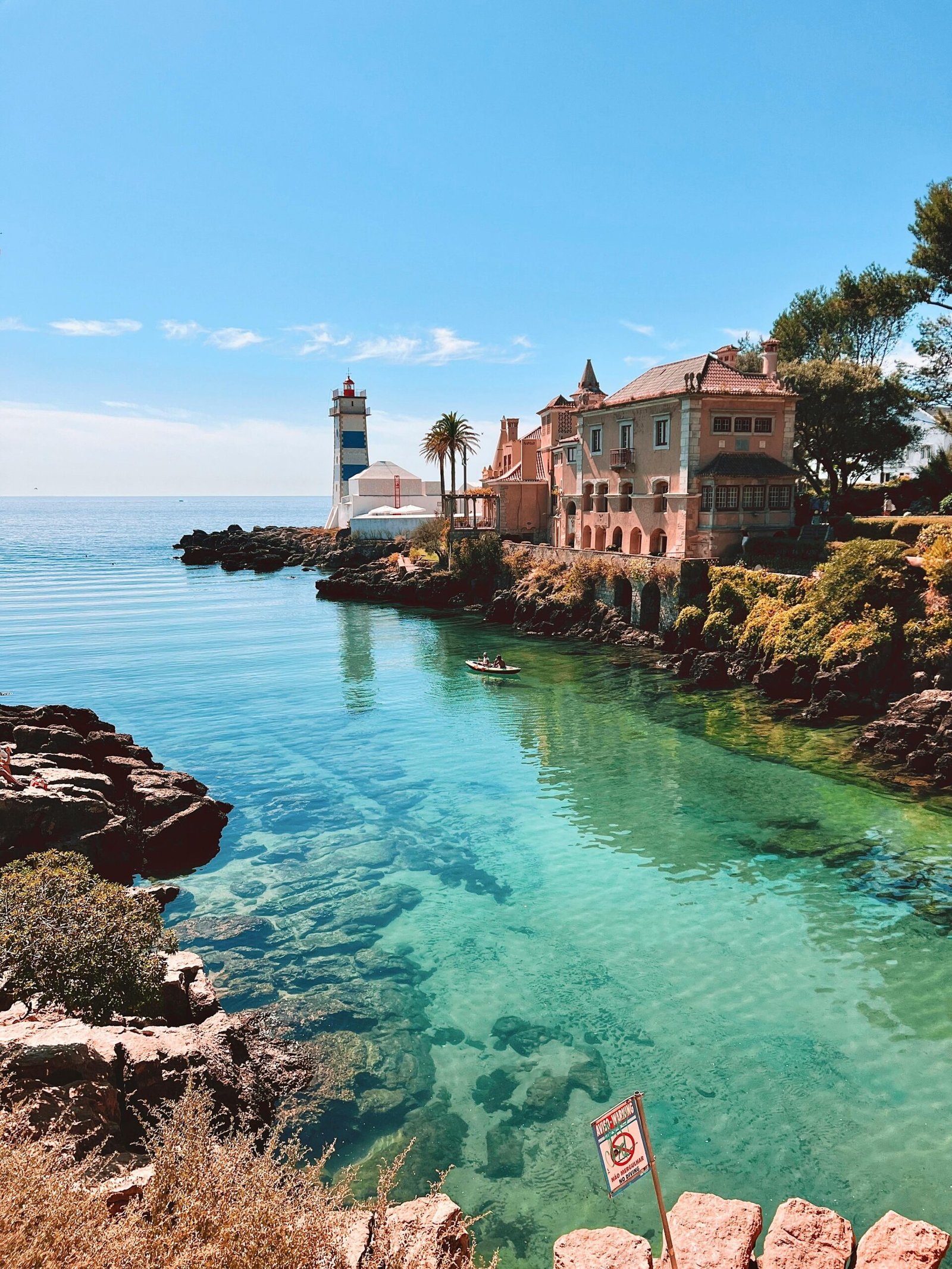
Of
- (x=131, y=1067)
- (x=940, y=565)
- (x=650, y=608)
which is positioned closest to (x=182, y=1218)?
(x=131, y=1067)

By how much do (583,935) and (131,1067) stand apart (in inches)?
427

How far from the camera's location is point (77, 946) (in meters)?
13.9

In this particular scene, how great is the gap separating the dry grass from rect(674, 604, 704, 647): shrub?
41703mm

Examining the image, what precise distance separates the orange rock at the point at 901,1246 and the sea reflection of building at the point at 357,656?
3243 cm

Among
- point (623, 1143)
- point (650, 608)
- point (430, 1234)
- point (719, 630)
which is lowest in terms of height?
point (430, 1234)

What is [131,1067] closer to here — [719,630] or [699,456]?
[719,630]

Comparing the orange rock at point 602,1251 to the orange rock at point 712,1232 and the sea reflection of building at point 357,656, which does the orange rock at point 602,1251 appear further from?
the sea reflection of building at point 357,656

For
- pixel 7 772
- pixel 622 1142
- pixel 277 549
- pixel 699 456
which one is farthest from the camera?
pixel 277 549

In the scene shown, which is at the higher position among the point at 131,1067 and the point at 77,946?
the point at 77,946

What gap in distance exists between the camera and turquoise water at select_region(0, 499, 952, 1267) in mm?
12836

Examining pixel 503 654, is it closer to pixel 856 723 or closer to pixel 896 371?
pixel 856 723

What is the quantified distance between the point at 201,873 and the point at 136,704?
2071 cm

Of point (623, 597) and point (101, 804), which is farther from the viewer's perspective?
point (623, 597)

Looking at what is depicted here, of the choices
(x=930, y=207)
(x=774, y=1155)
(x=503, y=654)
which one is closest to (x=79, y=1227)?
(x=774, y=1155)
